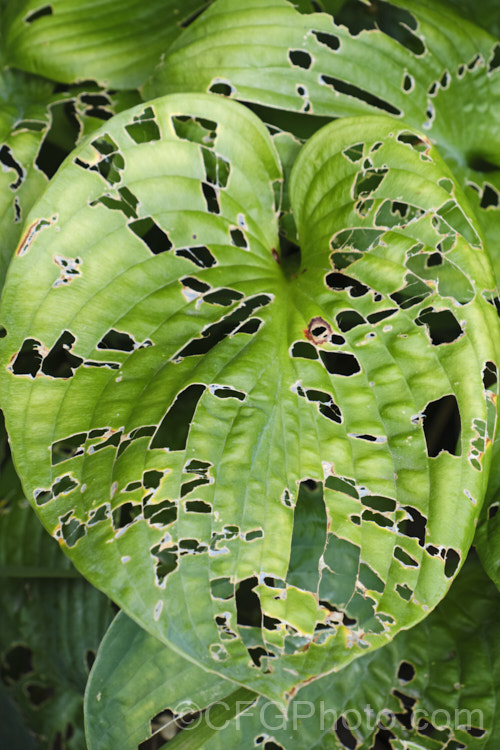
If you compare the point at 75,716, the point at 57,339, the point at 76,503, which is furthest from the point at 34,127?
the point at 75,716

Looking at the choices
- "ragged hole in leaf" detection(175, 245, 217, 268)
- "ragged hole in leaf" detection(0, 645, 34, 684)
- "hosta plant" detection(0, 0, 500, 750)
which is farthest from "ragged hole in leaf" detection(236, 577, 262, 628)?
"ragged hole in leaf" detection(0, 645, 34, 684)

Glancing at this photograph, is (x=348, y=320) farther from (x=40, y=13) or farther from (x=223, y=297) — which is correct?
(x=40, y=13)

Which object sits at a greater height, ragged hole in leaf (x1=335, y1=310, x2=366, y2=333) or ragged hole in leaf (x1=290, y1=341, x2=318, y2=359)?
ragged hole in leaf (x1=335, y1=310, x2=366, y2=333)

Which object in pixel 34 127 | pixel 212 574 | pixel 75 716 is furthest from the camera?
pixel 75 716

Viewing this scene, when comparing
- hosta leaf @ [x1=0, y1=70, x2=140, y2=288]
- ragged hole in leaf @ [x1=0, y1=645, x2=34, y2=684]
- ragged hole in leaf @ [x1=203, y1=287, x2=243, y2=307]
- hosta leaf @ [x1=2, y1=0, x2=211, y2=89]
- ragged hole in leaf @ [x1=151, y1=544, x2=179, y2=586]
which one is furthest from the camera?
ragged hole in leaf @ [x1=0, y1=645, x2=34, y2=684]

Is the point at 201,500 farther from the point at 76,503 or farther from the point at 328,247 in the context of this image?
the point at 328,247

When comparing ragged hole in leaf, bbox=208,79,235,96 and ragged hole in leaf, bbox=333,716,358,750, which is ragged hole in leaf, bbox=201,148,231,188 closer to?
ragged hole in leaf, bbox=208,79,235,96

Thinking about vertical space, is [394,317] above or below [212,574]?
above

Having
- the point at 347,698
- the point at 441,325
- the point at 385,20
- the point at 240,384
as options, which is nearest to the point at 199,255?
the point at 240,384

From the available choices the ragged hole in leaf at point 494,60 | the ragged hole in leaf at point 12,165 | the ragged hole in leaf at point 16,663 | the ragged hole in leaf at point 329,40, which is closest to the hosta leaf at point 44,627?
the ragged hole in leaf at point 16,663
